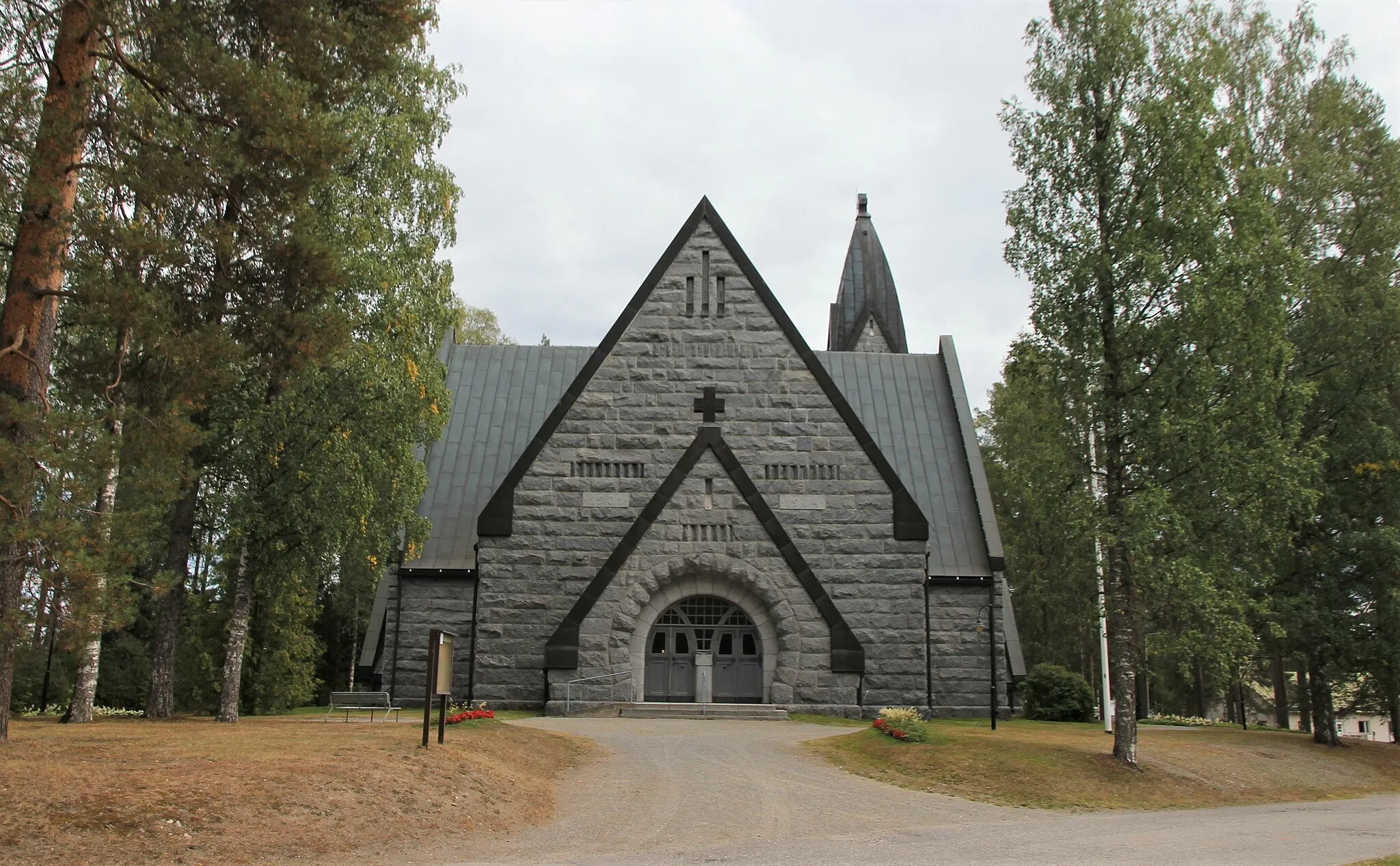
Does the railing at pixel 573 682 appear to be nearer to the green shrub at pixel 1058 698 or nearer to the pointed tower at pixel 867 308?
the green shrub at pixel 1058 698

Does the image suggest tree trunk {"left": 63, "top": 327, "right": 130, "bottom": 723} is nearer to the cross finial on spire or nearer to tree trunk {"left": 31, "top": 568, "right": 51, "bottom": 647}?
tree trunk {"left": 31, "top": 568, "right": 51, "bottom": 647}

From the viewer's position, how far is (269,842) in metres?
9.12

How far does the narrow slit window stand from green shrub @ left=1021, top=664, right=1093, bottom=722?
36.7 feet

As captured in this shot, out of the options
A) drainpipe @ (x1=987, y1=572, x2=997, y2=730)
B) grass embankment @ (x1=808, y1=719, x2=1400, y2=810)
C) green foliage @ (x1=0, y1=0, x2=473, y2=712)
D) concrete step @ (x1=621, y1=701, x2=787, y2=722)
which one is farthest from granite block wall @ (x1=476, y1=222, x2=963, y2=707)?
green foliage @ (x1=0, y1=0, x2=473, y2=712)

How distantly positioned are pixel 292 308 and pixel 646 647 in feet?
35.7

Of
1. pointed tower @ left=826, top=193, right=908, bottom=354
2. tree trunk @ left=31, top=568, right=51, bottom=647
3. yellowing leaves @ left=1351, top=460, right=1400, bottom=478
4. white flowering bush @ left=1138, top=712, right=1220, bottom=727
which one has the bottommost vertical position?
white flowering bush @ left=1138, top=712, right=1220, bottom=727

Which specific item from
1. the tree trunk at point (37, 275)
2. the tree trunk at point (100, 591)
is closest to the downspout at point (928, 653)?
the tree trunk at point (100, 591)

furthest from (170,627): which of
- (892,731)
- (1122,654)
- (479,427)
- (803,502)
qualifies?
(1122,654)

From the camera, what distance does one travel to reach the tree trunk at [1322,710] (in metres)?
20.4

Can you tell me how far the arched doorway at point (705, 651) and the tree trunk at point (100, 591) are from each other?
9.67m

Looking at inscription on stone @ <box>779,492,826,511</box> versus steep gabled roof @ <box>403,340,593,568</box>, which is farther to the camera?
steep gabled roof @ <box>403,340,593,568</box>

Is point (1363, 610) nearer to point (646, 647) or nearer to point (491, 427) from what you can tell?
point (646, 647)

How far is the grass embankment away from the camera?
44.1 ft

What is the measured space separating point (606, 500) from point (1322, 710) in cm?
1418
